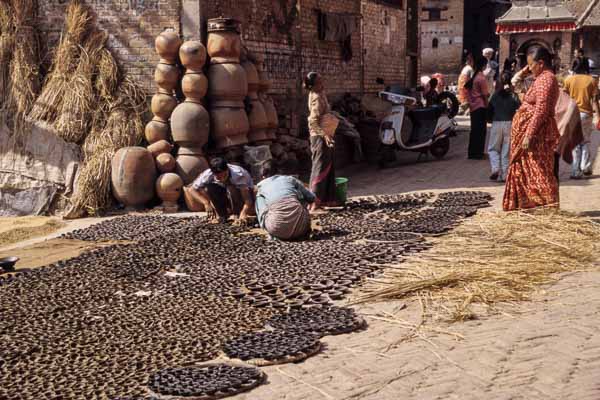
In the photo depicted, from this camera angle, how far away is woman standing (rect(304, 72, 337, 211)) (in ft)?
28.4

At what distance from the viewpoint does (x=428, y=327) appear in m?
4.50

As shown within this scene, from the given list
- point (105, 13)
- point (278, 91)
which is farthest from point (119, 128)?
point (278, 91)

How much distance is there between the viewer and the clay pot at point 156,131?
984 centimetres

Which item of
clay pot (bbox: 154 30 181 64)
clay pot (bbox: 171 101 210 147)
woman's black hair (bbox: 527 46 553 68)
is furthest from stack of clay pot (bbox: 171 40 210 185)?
woman's black hair (bbox: 527 46 553 68)

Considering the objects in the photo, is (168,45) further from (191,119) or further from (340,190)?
(340,190)

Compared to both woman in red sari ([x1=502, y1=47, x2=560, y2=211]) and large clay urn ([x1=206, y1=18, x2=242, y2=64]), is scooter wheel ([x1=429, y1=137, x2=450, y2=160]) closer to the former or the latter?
large clay urn ([x1=206, y1=18, x2=242, y2=64])

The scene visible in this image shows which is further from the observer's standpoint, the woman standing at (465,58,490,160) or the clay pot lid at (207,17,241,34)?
the woman standing at (465,58,490,160)

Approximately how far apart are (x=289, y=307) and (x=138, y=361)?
4.32ft

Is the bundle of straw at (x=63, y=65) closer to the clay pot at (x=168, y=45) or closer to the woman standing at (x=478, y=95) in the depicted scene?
the clay pot at (x=168, y=45)

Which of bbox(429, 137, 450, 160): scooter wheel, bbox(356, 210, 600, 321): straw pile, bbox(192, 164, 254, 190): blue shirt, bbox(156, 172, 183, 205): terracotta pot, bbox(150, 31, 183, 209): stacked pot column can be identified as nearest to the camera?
bbox(356, 210, 600, 321): straw pile

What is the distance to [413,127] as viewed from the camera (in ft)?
45.1

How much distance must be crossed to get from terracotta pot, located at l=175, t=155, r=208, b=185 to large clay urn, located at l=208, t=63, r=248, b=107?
95 cm

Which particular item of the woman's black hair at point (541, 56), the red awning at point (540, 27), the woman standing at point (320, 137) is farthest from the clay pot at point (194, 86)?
the red awning at point (540, 27)

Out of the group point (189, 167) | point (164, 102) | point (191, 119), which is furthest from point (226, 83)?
point (189, 167)
